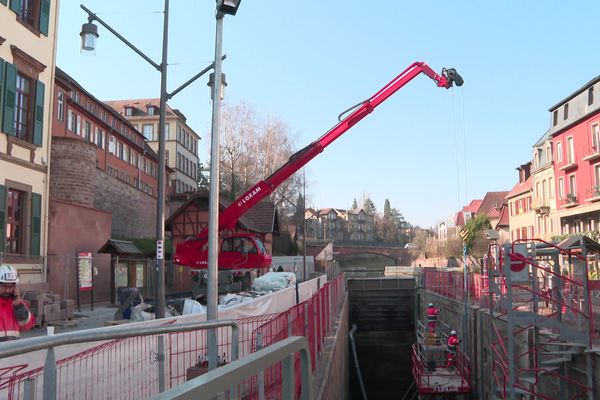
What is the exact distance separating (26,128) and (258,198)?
778 centimetres

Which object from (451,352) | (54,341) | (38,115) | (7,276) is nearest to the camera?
(54,341)

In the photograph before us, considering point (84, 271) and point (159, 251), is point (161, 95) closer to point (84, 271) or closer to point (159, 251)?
point (159, 251)

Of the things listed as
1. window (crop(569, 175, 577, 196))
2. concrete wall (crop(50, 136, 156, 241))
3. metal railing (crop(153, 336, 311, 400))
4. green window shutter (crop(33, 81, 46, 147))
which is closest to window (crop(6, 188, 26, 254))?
green window shutter (crop(33, 81, 46, 147))

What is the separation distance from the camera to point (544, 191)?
51.8m

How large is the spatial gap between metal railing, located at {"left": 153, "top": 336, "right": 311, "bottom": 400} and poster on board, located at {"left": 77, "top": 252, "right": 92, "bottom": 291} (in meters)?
17.7

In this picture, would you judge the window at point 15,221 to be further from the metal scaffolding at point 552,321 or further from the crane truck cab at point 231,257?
the metal scaffolding at point 552,321

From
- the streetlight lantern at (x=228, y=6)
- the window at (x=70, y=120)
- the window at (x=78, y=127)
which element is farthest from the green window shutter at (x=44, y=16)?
the window at (x=78, y=127)

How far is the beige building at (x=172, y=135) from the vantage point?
74.4 metres

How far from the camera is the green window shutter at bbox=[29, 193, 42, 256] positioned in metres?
18.6

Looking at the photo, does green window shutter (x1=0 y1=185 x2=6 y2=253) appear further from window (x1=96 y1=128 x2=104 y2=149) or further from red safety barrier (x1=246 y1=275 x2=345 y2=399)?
window (x1=96 y1=128 x2=104 y2=149)

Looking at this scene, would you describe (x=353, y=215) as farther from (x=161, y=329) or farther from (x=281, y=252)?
(x=161, y=329)

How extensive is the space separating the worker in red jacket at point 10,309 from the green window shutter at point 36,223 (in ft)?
45.1

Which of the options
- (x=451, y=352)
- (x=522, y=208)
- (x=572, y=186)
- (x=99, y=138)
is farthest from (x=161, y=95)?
(x=522, y=208)

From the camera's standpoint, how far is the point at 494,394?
14789 mm
